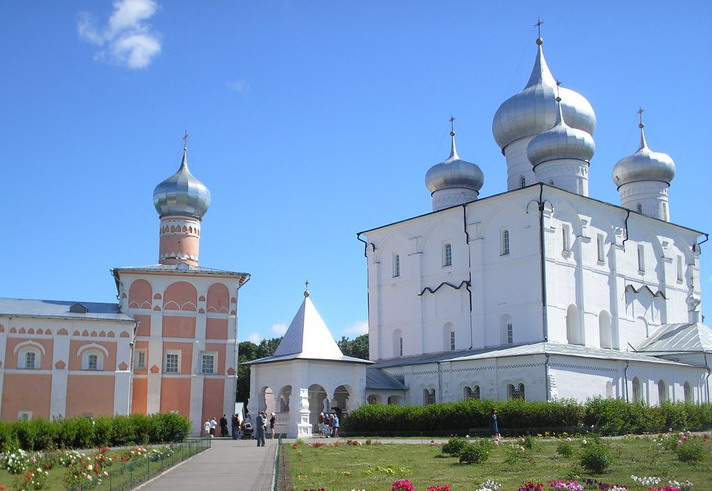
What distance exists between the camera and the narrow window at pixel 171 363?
1328 inches

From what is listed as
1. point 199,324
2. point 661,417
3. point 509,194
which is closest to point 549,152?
point 509,194

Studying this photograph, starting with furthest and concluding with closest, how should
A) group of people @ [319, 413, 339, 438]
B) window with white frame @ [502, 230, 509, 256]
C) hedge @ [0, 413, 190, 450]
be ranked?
window with white frame @ [502, 230, 509, 256]
group of people @ [319, 413, 339, 438]
hedge @ [0, 413, 190, 450]

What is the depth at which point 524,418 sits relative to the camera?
25703mm

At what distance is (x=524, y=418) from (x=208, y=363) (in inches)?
546

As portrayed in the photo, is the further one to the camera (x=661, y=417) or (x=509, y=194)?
(x=509, y=194)

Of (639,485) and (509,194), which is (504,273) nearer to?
(509,194)

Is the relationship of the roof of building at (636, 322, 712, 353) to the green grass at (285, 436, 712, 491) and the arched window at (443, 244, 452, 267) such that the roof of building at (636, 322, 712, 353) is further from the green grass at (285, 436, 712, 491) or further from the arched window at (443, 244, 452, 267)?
the green grass at (285, 436, 712, 491)

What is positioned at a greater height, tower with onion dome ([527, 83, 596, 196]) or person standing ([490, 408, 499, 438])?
tower with onion dome ([527, 83, 596, 196])

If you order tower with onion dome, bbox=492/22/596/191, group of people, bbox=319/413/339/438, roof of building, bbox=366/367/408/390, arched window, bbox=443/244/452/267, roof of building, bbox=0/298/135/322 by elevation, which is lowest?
group of people, bbox=319/413/339/438

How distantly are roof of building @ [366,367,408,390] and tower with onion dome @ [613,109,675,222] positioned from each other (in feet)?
48.1

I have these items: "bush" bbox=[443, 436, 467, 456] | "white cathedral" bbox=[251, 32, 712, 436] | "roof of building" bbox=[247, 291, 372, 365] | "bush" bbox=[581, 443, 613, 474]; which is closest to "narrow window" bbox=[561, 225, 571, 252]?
"white cathedral" bbox=[251, 32, 712, 436]

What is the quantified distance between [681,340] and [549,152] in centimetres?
900

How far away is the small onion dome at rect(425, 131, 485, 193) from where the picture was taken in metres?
38.4

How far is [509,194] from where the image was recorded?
107ft
